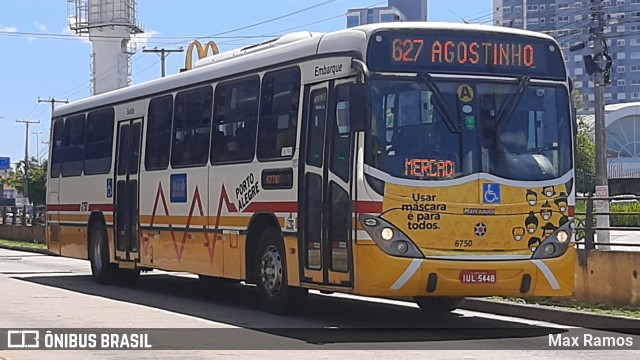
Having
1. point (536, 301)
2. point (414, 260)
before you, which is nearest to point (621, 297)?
point (536, 301)

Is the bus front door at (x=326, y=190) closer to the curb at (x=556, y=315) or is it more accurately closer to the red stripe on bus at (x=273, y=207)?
the red stripe on bus at (x=273, y=207)

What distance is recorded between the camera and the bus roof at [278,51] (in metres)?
14.1

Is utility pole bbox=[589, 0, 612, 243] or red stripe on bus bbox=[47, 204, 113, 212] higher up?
utility pole bbox=[589, 0, 612, 243]

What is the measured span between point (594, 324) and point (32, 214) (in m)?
36.8

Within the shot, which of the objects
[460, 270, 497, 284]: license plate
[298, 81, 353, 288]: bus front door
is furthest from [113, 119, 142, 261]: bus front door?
[460, 270, 497, 284]: license plate

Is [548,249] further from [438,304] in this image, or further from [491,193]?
[438,304]

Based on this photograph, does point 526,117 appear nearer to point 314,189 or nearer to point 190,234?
point 314,189

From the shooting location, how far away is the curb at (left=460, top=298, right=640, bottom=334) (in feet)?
46.7

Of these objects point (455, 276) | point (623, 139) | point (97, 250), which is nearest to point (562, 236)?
point (455, 276)

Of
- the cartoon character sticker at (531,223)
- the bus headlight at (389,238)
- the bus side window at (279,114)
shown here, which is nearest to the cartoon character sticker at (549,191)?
the cartoon character sticker at (531,223)

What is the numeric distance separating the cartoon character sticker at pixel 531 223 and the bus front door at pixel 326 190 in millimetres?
2156

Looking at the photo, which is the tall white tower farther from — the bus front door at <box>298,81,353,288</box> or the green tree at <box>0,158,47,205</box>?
the bus front door at <box>298,81,353,288</box>

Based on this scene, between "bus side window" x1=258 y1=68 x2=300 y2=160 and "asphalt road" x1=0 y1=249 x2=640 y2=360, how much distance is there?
226cm

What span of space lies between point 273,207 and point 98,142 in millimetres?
7995
